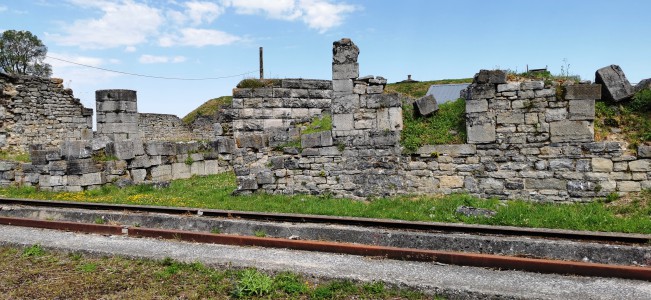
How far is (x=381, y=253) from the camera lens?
6285 millimetres

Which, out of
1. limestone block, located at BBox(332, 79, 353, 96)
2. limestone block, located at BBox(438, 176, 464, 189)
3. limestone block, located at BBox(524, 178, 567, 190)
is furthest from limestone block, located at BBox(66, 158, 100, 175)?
limestone block, located at BBox(524, 178, 567, 190)

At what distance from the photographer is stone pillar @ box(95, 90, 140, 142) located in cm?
1573

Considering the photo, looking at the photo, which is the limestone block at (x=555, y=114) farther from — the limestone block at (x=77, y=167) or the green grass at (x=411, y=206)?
the limestone block at (x=77, y=167)

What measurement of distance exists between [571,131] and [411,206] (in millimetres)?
3581

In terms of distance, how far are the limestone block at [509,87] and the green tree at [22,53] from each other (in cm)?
4195

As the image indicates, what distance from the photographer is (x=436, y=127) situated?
10.7 metres

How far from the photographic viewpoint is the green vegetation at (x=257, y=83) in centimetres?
1559

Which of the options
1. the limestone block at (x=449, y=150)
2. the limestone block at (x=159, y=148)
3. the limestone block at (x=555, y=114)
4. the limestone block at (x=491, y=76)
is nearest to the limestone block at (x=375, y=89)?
the limestone block at (x=449, y=150)

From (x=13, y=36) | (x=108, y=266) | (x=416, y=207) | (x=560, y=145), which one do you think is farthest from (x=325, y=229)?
(x=13, y=36)

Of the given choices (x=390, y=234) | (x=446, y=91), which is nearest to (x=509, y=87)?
(x=390, y=234)

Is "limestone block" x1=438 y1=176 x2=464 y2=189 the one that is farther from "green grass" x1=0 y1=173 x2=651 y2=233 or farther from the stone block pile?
the stone block pile

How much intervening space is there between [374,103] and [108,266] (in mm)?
6907

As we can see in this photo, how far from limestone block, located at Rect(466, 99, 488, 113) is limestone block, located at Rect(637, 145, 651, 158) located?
9.56 ft

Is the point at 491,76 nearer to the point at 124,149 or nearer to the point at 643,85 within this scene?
the point at 643,85
